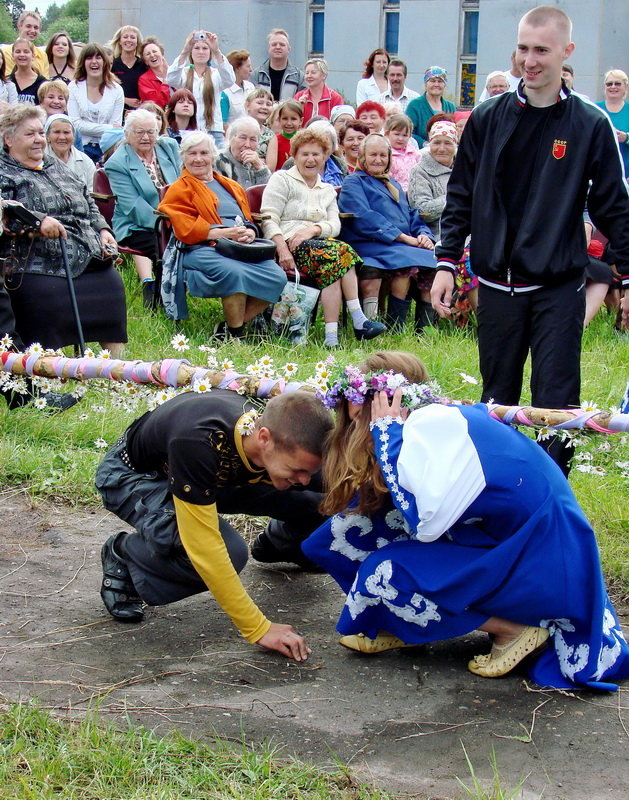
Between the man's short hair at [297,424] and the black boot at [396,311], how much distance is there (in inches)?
215

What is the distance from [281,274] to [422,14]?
39.2ft

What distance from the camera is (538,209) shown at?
4480 millimetres

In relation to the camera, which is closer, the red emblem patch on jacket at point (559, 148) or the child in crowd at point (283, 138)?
the red emblem patch on jacket at point (559, 148)

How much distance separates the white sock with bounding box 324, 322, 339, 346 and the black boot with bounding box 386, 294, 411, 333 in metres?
0.65

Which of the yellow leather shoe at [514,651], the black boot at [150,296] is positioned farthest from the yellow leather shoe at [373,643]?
the black boot at [150,296]

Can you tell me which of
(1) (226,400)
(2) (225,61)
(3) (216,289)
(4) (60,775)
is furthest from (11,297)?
(2) (225,61)

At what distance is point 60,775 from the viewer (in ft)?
9.14

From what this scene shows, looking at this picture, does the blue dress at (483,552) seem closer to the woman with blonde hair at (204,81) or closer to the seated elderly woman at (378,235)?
Result: the seated elderly woman at (378,235)

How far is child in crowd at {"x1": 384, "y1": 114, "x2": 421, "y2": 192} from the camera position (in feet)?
31.1

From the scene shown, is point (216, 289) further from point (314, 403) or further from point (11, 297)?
point (314, 403)

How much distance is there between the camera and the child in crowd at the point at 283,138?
954 centimetres

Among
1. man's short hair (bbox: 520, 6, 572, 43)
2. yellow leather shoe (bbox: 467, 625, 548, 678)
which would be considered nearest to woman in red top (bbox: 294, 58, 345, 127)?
man's short hair (bbox: 520, 6, 572, 43)

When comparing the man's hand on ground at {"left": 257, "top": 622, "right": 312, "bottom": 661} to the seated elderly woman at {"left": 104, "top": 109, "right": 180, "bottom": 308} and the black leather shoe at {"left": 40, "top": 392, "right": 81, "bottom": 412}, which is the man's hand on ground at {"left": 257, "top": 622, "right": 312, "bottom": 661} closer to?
the black leather shoe at {"left": 40, "top": 392, "right": 81, "bottom": 412}

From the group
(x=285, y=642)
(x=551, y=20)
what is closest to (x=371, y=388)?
(x=285, y=642)
